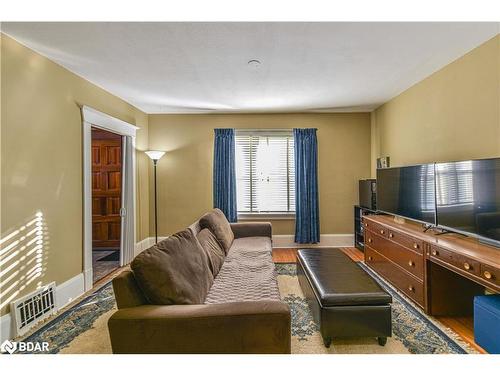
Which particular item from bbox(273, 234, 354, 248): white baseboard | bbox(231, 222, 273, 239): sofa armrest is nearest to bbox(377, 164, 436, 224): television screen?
bbox(273, 234, 354, 248): white baseboard

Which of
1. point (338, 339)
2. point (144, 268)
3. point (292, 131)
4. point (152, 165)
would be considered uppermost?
point (292, 131)

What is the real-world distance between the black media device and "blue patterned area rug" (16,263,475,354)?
188cm

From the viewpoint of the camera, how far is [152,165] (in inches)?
206

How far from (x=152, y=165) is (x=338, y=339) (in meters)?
4.32

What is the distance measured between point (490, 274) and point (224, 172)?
155 inches

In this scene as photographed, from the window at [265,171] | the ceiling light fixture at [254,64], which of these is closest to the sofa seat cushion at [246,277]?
the window at [265,171]

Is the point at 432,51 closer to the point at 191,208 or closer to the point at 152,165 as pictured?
the point at 191,208

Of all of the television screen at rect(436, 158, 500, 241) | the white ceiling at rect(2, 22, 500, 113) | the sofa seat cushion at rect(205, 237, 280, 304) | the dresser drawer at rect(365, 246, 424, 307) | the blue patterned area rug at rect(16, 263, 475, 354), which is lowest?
the blue patterned area rug at rect(16, 263, 475, 354)

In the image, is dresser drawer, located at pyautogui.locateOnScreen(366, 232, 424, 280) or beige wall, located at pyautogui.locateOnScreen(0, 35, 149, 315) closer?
beige wall, located at pyautogui.locateOnScreen(0, 35, 149, 315)

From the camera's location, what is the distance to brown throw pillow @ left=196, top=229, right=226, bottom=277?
2534mm

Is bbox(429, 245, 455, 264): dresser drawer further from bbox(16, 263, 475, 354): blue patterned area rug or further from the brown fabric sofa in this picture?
the brown fabric sofa

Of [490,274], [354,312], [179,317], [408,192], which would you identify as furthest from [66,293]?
[408,192]

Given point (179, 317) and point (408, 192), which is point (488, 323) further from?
point (179, 317)
